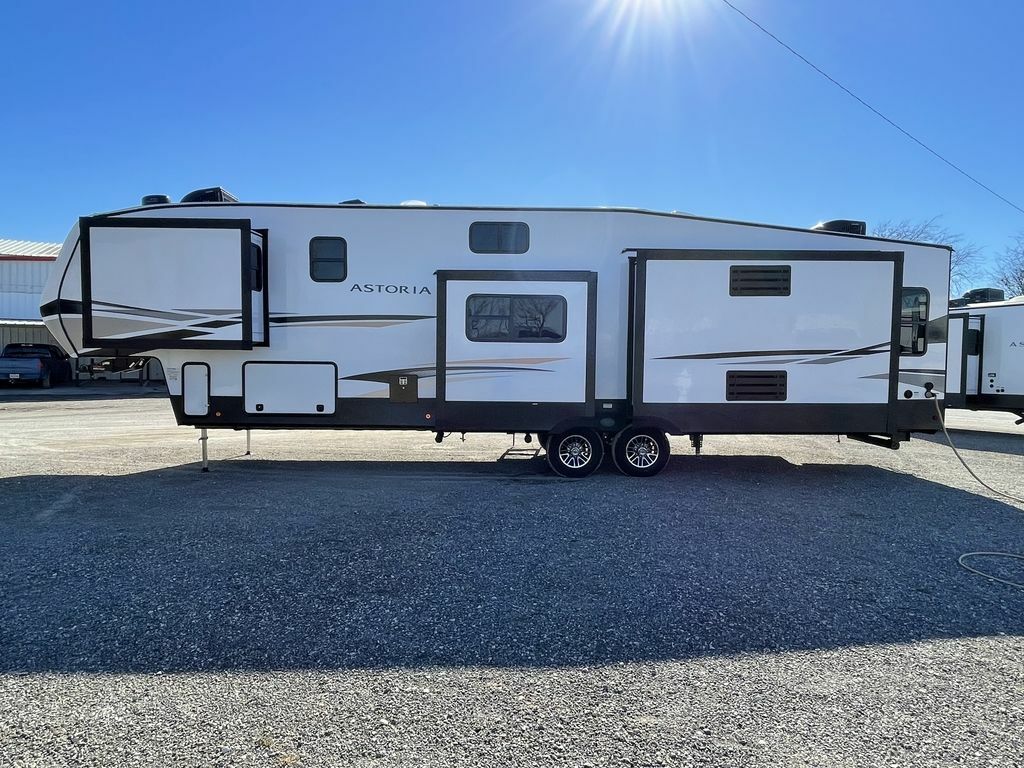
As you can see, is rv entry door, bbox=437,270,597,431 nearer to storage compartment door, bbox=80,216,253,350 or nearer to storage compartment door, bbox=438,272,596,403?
storage compartment door, bbox=438,272,596,403

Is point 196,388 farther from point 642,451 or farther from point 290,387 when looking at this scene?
point 642,451

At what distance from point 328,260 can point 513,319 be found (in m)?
2.56

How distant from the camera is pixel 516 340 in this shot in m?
7.95

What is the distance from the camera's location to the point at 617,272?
8016 mm

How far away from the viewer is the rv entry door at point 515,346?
7.86m

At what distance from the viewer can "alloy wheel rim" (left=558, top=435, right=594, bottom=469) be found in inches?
325

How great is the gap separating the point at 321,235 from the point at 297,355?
1603mm

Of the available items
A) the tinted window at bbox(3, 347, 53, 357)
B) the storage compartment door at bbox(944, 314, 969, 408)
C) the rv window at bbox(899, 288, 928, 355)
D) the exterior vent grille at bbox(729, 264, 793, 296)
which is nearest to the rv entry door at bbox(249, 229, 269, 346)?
the exterior vent grille at bbox(729, 264, 793, 296)

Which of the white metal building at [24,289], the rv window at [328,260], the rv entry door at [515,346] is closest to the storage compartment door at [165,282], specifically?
the rv window at [328,260]

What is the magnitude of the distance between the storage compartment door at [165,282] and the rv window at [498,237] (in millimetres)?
2840

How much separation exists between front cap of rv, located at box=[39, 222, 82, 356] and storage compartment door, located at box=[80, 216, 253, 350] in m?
0.26

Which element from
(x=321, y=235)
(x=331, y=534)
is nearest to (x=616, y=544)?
(x=331, y=534)

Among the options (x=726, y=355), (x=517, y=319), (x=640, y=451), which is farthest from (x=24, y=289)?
(x=726, y=355)

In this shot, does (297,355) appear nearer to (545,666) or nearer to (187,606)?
(187,606)
